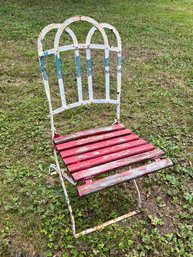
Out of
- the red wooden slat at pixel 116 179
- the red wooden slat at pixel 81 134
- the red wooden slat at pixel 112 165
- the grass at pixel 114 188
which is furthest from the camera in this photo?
the red wooden slat at pixel 81 134

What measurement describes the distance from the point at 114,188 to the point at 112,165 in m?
0.75

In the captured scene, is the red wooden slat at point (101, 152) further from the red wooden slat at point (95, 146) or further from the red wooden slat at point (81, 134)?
the red wooden slat at point (81, 134)

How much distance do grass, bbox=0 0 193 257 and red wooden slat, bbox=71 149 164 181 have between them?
60cm

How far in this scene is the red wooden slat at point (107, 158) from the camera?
7.66ft

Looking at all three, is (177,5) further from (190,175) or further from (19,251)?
(19,251)

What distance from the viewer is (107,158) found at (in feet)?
7.98

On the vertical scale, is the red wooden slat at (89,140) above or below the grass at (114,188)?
above

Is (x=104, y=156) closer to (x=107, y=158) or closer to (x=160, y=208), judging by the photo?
(x=107, y=158)

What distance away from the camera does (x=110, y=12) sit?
9125mm

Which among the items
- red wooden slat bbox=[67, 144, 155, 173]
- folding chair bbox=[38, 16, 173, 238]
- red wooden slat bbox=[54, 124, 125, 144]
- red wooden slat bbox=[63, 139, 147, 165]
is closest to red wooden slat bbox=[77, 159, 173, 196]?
folding chair bbox=[38, 16, 173, 238]

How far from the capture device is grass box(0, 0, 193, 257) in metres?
2.53

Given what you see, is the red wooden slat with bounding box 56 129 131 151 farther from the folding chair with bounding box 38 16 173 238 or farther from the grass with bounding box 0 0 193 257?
the grass with bounding box 0 0 193 257

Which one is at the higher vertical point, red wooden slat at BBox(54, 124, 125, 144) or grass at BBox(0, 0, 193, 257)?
red wooden slat at BBox(54, 124, 125, 144)

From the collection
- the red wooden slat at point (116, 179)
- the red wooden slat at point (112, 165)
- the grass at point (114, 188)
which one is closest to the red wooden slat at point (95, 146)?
the red wooden slat at point (112, 165)
